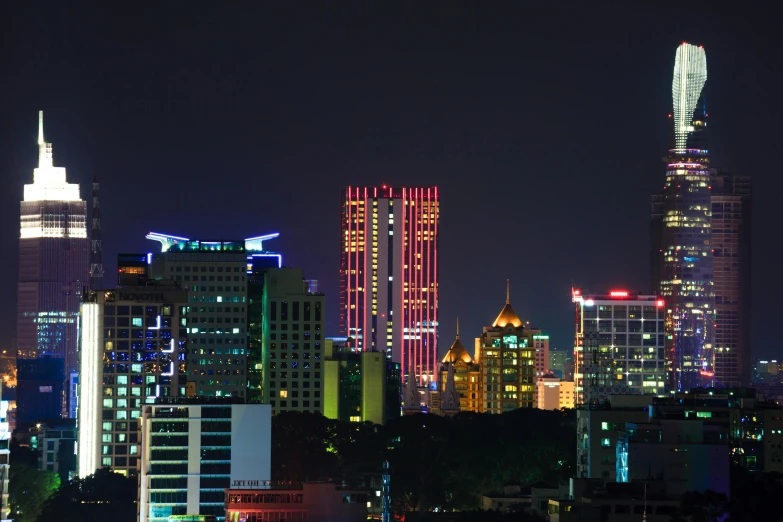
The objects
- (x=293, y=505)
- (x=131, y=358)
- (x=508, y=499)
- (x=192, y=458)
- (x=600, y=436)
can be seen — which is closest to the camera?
(x=293, y=505)

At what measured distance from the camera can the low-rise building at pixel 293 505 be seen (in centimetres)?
13750

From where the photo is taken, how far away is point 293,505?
452 feet

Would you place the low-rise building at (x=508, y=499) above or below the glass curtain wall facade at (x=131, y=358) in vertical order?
below

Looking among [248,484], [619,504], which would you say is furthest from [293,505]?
[619,504]

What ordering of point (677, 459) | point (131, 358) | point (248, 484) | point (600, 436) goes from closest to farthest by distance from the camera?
point (677, 459) < point (248, 484) < point (600, 436) < point (131, 358)

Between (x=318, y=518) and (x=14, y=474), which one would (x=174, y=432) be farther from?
(x=14, y=474)

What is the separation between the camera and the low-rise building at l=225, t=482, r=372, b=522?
138 metres

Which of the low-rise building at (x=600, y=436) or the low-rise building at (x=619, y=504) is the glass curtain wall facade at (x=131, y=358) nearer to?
the low-rise building at (x=600, y=436)

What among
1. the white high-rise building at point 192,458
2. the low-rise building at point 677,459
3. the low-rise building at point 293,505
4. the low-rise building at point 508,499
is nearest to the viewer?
the low-rise building at point 293,505

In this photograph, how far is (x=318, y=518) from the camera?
13750 cm

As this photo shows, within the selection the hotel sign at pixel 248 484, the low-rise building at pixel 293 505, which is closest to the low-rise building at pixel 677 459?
the low-rise building at pixel 293 505

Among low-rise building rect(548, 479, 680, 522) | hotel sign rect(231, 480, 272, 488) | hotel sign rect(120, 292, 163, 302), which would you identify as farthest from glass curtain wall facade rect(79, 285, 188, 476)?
low-rise building rect(548, 479, 680, 522)

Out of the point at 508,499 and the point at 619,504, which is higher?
the point at 619,504

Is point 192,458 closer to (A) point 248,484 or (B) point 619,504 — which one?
(A) point 248,484
